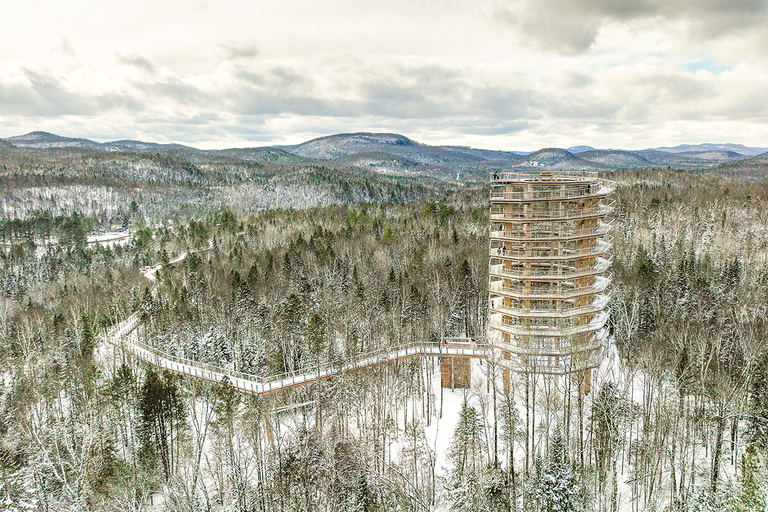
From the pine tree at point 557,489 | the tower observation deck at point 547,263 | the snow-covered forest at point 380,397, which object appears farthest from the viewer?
the tower observation deck at point 547,263

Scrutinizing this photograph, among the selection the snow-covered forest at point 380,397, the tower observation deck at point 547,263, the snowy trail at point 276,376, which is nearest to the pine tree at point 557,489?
the snow-covered forest at point 380,397

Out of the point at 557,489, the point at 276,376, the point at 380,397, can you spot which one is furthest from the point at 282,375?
the point at 557,489

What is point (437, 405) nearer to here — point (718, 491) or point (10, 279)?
point (718, 491)

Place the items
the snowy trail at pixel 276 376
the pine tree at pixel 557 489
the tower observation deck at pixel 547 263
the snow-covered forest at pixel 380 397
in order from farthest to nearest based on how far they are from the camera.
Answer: the tower observation deck at pixel 547 263 < the snowy trail at pixel 276 376 < the snow-covered forest at pixel 380 397 < the pine tree at pixel 557 489

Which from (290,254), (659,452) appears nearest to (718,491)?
(659,452)

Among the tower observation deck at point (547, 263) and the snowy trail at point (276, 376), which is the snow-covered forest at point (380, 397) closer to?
the snowy trail at point (276, 376)

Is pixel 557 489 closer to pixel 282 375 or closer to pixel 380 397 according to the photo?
pixel 380 397

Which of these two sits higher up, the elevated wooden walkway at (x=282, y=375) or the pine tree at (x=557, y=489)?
the elevated wooden walkway at (x=282, y=375)
